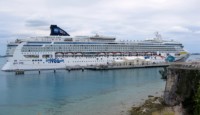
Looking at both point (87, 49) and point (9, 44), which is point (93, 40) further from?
point (9, 44)

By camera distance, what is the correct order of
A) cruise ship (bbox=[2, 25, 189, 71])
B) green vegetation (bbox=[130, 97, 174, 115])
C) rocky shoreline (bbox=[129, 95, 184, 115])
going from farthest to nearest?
cruise ship (bbox=[2, 25, 189, 71]) → green vegetation (bbox=[130, 97, 174, 115]) → rocky shoreline (bbox=[129, 95, 184, 115])

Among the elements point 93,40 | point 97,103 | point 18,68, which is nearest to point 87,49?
point 93,40

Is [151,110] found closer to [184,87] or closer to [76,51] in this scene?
[184,87]

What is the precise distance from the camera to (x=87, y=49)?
62875mm

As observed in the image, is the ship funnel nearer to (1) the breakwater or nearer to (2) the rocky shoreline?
(2) the rocky shoreline

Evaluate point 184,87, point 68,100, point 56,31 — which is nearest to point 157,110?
point 184,87

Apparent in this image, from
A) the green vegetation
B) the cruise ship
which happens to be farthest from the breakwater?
the cruise ship

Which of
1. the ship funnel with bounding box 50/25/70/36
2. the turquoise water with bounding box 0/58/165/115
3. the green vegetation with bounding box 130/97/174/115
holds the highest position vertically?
the ship funnel with bounding box 50/25/70/36

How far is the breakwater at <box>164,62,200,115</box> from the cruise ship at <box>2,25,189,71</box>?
39044mm

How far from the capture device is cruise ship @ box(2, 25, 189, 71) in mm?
57250

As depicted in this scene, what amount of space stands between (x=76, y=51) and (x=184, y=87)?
4300 centimetres

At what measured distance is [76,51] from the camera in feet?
203

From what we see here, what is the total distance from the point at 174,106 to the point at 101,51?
44.2 meters

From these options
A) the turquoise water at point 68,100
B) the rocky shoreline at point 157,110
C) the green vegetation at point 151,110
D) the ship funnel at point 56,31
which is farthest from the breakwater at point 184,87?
the ship funnel at point 56,31
